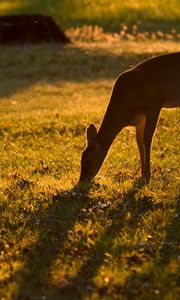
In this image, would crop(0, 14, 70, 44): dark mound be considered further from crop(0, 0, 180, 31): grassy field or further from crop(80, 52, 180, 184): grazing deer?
crop(80, 52, 180, 184): grazing deer

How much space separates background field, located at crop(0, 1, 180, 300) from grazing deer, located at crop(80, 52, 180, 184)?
1.11 ft

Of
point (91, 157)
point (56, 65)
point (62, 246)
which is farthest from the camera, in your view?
point (56, 65)

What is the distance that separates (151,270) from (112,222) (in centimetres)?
133

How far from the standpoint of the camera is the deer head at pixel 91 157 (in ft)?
30.1

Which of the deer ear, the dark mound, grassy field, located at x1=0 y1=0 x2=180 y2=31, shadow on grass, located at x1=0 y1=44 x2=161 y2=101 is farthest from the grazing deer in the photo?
grassy field, located at x1=0 y1=0 x2=180 y2=31

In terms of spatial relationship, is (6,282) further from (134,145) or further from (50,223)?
(134,145)

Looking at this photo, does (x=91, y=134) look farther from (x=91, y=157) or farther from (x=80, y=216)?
(x=80, y=216)

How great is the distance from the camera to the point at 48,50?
2556cm

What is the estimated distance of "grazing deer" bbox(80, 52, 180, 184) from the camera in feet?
30.1

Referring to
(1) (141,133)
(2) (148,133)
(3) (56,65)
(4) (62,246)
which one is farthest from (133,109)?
(3) (56,65)

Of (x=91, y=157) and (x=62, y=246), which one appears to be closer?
(x=62, y=246)

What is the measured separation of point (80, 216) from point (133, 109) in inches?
79.1

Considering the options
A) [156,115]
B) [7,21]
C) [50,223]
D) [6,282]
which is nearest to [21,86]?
[7,21]

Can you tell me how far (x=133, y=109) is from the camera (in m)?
9.18
